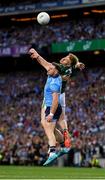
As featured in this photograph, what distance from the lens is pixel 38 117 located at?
1590 inches

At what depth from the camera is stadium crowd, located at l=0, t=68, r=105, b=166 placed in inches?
A: 1355

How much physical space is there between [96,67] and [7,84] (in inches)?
276

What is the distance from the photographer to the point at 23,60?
47812 millimetres

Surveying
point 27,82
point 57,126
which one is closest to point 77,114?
point 27,82

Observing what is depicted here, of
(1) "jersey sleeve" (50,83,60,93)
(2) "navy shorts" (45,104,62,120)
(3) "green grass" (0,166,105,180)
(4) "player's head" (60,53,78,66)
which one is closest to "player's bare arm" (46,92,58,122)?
(1) "jersey sleeve" (50,83,60,93)

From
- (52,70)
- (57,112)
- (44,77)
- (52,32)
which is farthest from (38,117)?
(52,70)

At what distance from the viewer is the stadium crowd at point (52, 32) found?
138 feet

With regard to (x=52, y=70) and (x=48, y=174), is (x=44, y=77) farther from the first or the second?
(x=52, y=70)

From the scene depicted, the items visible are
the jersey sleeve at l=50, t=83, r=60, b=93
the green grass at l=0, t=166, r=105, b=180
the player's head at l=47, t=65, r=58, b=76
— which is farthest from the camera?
the jersey sleeve at l=50, t=83, r=60, b=93

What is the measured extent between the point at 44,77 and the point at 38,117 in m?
5.01

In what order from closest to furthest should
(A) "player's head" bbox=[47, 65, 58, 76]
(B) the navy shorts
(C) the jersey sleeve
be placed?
(A) "player's head" bbox=[47, 65, 58, 76] → (C) the jersey sleeve → (B) the navy shorts

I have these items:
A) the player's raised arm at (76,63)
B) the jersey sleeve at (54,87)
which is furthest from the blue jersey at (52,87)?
the player's raised arm at (76,63)

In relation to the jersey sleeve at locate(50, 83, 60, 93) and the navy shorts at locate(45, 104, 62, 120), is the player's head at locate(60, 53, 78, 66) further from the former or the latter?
the navy shorts at locate(45, 104, 62, 120)

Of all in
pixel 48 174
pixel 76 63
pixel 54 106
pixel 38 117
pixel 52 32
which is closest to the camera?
pixel 54 106
